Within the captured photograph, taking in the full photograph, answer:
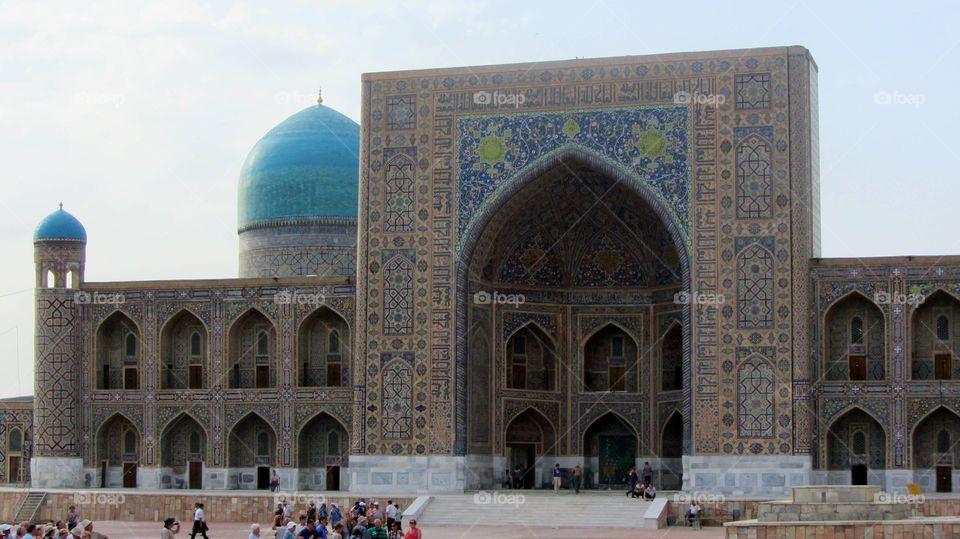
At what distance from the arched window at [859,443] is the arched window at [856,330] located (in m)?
1.31

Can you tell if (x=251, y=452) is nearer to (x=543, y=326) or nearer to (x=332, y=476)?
(x=332, y=476)

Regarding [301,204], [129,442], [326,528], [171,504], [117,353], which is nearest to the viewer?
[326,528]

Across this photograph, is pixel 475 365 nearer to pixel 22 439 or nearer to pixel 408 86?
pixel 408 86

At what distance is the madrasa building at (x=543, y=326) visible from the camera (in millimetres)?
24062

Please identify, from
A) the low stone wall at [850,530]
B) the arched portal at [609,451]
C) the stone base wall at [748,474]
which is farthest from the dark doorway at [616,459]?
the low stone wall at [850,530]

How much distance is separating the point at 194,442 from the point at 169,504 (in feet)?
9.95

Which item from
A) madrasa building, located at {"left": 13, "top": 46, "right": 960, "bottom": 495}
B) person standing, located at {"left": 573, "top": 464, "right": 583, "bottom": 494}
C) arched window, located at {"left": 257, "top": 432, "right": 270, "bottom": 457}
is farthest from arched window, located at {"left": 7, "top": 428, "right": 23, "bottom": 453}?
person standing, located at {"left": 573, "top": 464, "right": 583, "bottom": 494}

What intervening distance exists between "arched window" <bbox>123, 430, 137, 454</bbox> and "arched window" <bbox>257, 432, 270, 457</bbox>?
2147mm

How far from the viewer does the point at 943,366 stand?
24.6 metres

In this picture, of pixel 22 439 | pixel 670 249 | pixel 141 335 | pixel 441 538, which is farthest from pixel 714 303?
pixel 22 439

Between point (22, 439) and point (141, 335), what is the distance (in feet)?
11.2

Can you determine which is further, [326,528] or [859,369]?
[859,369]

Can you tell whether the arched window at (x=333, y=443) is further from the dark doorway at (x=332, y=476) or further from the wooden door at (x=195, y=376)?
the wooden door at (x=195, y=376)

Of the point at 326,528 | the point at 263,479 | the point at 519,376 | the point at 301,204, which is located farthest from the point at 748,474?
the point at 301,204
